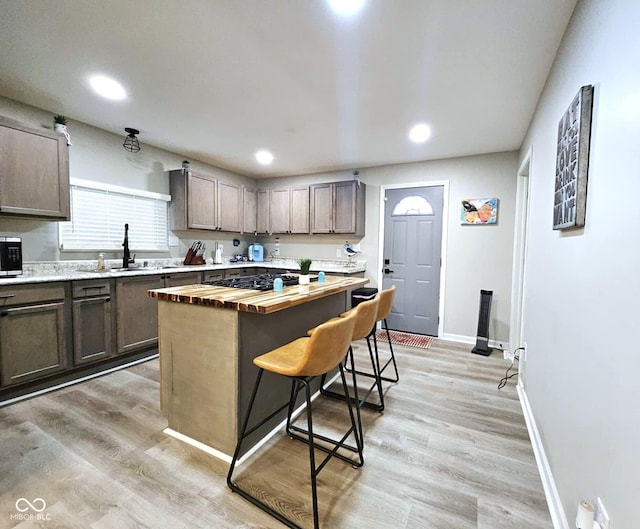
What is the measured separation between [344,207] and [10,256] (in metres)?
3.74

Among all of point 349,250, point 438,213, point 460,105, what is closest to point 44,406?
point 349,250

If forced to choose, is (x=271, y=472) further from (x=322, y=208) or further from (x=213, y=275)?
(x=322, y=208)

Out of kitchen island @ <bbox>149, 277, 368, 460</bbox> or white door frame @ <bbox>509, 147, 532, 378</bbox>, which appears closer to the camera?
kitchen island @ <bbox>149, 277, 368, 460</bbox>

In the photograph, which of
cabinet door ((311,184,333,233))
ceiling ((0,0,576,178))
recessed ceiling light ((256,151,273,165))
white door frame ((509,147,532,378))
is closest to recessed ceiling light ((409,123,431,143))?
ceiling ((0,0,576,178))

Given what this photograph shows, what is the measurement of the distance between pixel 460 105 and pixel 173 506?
11.4 ft

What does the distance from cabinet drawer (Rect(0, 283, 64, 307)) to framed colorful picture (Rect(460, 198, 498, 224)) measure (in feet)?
14.8

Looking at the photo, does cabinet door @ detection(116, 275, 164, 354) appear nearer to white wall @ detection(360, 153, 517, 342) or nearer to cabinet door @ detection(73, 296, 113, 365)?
cabinet door @ detection(73, 296, 113, 365)

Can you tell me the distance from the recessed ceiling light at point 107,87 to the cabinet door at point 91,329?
1842 millimetres

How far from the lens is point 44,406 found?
2365mm

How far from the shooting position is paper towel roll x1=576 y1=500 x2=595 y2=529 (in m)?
1.02

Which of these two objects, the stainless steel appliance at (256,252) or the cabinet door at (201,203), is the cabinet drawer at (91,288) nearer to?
the cabinet door at (201,203)

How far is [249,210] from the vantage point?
5.26 m

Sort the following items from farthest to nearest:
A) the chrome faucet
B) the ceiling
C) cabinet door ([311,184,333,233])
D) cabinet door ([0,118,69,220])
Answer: cabinet door ([311,184,333,233]) → the chrome faucet → cabinet door ([0,118,69,220]) → the ceiling

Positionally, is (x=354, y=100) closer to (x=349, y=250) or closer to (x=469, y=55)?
(x=469, y=55)
